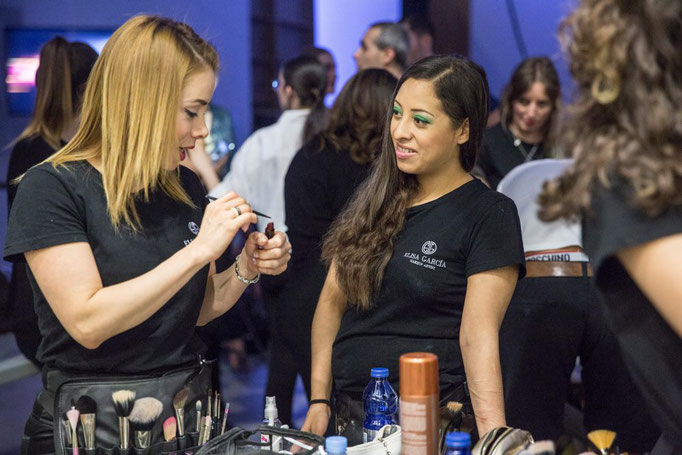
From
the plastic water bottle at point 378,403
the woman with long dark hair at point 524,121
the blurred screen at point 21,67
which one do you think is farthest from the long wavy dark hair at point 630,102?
the blurred screen at point 21,67

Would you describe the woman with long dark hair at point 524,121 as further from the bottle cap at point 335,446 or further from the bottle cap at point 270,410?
the bottle cap at point 335,446

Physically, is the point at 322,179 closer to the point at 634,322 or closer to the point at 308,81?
the point at 308,81

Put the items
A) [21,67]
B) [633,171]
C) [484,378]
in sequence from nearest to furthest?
[633,171] < [484,378] < [21,67]

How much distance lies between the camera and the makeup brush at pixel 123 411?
58.9 inches

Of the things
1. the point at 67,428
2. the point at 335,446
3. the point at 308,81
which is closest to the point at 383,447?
the point at 335,446

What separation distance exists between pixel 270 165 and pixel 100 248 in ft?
6.47

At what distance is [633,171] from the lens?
94 cm

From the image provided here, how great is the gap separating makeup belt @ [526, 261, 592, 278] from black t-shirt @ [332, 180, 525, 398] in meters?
Answer: 0.83

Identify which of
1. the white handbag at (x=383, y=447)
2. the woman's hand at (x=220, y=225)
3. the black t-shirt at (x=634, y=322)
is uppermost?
the woman's hand at (x=220, y=225)

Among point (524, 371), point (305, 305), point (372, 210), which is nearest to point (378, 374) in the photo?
point (372, 210)

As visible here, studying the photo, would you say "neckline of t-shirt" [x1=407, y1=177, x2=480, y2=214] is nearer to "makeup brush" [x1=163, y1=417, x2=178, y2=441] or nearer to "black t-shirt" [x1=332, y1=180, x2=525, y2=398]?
"black t-shirt" [x1=332, y1=180, x2=525, y2=398]

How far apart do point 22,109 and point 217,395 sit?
3347 mm

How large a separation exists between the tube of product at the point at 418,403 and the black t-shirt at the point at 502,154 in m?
2.04

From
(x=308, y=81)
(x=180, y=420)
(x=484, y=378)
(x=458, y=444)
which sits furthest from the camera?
(x=308, y=81)
